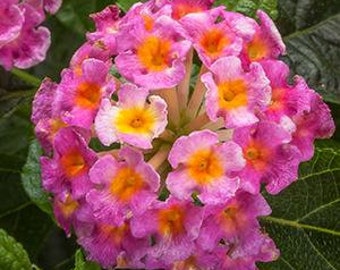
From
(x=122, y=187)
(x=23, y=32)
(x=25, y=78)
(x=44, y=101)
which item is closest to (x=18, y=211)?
→ (x=25, y=78)

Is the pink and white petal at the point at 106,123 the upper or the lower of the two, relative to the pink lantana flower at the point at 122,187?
upper

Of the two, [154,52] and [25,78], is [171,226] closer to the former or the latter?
[154,52]

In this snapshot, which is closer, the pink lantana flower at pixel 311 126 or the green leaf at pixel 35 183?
the pink lantana flower at pixel 311 126

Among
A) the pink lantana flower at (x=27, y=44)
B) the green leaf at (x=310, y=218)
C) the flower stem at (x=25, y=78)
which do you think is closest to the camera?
the green leaf at (x=310, y=218)

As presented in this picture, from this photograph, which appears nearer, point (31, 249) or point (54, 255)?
→ point (31, 249)

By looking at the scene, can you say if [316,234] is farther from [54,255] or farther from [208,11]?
[54,255]

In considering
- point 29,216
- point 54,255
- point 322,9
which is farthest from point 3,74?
point 322,9

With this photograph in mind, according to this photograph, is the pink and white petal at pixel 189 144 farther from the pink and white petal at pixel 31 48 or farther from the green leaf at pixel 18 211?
the green leaf at pixel 18 211

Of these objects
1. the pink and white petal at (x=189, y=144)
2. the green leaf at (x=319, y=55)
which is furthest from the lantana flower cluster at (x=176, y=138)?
the green leaf at (x=319, y=55)
